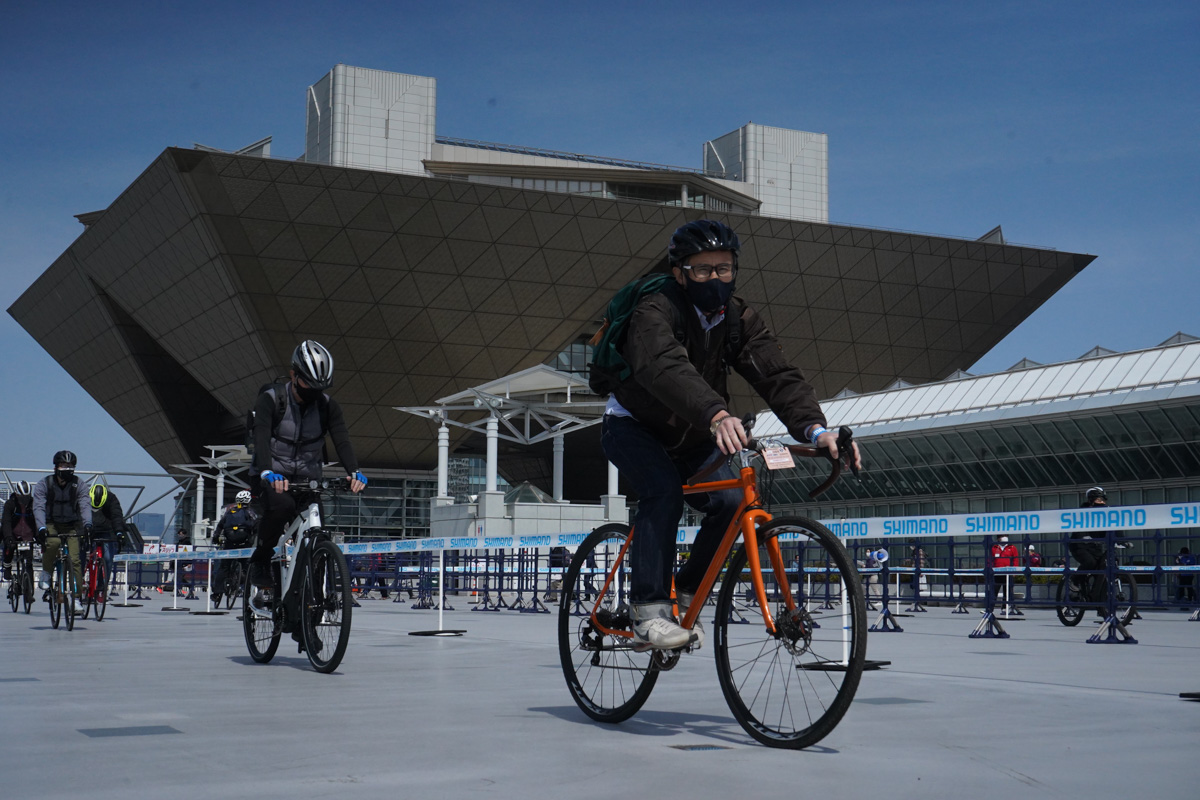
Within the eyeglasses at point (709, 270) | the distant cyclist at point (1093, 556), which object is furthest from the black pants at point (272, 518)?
the distant cyclist at point (1093, 556)

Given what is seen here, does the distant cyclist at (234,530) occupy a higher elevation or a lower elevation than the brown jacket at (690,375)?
lower

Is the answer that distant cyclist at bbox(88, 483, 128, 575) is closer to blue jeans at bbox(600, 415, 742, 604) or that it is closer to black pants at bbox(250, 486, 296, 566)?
black pants at bbox(250, 486, 296, 566)

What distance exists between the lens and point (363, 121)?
67188mm

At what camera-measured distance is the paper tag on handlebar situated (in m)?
4.08

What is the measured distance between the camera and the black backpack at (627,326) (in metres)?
4.50

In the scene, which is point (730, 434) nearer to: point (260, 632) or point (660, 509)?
point (660, 509)

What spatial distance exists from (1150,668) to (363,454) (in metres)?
50.5

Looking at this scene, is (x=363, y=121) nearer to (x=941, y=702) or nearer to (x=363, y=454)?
(x=363, y=454)

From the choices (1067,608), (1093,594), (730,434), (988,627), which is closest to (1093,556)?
(1093,594)

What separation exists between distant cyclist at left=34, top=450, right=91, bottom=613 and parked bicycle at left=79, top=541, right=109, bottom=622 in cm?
138

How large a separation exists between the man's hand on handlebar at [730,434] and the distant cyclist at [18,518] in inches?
469

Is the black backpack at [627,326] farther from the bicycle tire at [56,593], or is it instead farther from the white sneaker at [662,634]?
the bicycle tire at [56,593]

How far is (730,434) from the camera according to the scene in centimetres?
393

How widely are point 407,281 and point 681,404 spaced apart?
45.2 m
